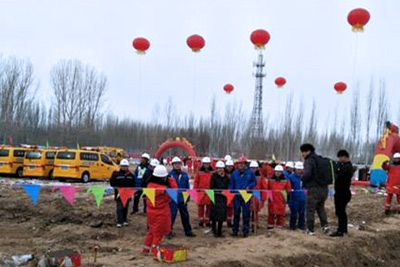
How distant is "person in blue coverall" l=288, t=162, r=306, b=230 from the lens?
38.0 feet

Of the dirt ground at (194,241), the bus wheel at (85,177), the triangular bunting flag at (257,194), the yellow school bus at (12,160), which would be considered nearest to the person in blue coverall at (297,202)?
the dirt ground at (194,241)

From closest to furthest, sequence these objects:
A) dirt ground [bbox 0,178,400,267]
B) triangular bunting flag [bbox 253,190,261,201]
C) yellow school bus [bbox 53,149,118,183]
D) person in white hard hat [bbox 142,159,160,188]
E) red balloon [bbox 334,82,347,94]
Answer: dirt ground [bbox 0,178,400,267], triangular bunting flag [bbox 253,190,261,201], person in white hard hat [bbox 142,159,160,188], red balloon [bbox 334,82,347,94], yellow school bus [bbox 53,149,118,183]

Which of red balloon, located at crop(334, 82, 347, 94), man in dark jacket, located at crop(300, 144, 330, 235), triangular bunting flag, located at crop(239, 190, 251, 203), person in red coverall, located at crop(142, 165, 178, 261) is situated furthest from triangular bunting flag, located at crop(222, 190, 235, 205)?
red balloon, located at crop(334, 82, 347, 94)

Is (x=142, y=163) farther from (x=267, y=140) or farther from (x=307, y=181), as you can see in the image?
(x=267, y=140)

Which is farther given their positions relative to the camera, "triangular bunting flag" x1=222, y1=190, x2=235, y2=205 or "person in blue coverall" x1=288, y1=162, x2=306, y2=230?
"person in blue coverall" x1=288, y1=162, x2=306, y2=230

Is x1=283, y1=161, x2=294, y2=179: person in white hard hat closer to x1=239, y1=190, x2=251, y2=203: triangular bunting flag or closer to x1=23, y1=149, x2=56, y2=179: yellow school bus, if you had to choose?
x1=239, y1=190, x2=251, y2=203: triangular bunting flag

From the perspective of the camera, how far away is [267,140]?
47.1 metres

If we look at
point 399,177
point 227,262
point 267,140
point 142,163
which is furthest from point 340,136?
point 227,262

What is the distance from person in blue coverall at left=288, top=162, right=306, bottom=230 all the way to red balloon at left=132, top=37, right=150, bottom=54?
10.3m

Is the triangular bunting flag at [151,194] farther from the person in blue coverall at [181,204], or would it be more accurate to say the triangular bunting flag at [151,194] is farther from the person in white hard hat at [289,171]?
the person in white hard hat at [289,171]

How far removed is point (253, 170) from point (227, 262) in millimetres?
4084

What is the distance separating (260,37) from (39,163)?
14751mm

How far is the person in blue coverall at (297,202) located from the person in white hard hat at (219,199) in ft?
6.63

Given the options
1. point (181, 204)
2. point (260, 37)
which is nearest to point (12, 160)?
point (260, 37)
